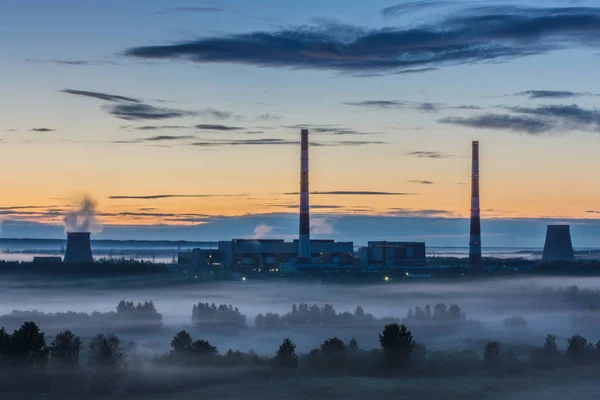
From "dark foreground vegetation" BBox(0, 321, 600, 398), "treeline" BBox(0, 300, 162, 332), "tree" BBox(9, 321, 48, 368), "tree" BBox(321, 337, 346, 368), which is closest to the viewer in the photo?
"dark foreground vegetation" BBox(0, 321, 600, 398)

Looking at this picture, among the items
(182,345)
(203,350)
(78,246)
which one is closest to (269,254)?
(78,246)

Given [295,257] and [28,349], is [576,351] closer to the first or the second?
[28,349]

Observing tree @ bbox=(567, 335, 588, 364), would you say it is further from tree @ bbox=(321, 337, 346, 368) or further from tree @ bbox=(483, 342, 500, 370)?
tree @ bbox=(321, 337, 346, 368)

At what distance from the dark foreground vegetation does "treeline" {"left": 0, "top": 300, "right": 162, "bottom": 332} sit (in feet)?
114

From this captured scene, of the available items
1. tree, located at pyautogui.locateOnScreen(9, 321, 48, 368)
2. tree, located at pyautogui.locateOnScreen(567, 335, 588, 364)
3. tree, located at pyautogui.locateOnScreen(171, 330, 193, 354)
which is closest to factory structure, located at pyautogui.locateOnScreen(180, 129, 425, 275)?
tree, located at pyautogui.locateOnScreen(171, 330, 193, 354)

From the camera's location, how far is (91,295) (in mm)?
184000

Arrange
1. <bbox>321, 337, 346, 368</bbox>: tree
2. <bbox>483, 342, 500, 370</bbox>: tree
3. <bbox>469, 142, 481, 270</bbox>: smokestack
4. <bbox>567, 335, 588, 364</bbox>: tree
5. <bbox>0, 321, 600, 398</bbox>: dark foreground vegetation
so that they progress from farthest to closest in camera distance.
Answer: <bbox>469, 142, 481, 270</bbox>: smokestack → <bbox>567, 335, 588, 364</bbox>: tree → <bbox>483, 342, 500, 370</bbox>: tree → <bbox>321, 337, 346, 368</bbox>: tree → <bbox>0, 321, 600, 398</bbox>: dark foreground vegetation

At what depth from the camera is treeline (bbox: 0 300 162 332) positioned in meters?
118

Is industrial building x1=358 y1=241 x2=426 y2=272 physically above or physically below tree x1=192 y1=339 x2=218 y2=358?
above

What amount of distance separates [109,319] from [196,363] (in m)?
57.4

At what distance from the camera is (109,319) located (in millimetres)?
126688

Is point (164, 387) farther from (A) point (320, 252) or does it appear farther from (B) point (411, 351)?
(A) point (320, 252)

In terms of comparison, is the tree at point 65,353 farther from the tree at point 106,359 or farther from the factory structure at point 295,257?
the factory structure at point 295,257

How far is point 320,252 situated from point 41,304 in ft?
175
